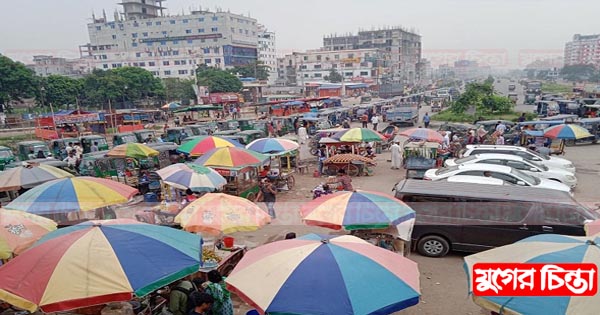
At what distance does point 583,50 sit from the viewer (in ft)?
556

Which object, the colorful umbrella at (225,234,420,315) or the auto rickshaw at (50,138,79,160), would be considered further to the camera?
the auto rickshaw at (50,138,79,160)

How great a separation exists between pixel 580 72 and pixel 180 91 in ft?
410

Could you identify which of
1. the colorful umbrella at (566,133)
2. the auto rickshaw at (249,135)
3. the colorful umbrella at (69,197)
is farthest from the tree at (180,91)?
the colorful umbrella at (69,197)

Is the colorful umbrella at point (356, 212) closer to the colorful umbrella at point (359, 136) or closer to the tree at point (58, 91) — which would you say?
the colorful umbrella at point (359, 136)

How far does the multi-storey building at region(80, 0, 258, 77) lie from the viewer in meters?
91.9

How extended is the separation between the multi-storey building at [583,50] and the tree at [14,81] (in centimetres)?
17638

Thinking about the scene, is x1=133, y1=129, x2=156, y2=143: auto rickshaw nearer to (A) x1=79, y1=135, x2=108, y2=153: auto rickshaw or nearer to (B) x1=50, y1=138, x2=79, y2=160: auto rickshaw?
(A) x1=79, y1=135, x2=108, y2=153: auto rickshaw

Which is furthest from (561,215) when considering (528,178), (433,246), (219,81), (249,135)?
(219,81)

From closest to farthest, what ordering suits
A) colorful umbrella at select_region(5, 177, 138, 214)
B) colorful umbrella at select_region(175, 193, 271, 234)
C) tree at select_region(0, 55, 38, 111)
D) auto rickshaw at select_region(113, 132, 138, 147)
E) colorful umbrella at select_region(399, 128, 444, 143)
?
colorful umbrella at select_region(175, 193, 271, 234), colorful umbrella at select_region(5, 177, 138, 214), colorful umbrella at select_region(399, 128, 444, 143), auto rickshaw at select_region(113, 132, 138, 147), tree at select_region(0, 55, 38, 111)

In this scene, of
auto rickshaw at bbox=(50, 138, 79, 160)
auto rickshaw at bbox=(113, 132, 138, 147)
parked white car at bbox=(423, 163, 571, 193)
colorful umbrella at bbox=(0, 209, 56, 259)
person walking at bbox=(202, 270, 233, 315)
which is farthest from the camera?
auto rickshaw at bbox=(113, 132, 138, 147)

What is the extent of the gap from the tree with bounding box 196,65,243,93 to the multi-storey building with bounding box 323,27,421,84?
53232 millimetres

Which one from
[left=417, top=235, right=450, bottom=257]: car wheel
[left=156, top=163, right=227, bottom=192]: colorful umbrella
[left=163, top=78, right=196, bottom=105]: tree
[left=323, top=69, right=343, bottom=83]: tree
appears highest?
[left=323, top=69, right=343, bottom=83]: tree

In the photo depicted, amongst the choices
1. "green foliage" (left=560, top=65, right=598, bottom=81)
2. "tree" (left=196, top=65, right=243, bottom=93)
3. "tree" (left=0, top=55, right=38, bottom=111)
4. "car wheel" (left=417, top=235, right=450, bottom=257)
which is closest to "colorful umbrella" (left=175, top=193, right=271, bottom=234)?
"car wheel" (left=417, top=235, right=450, bottom=257)

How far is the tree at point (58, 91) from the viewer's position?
43938 millimetres
